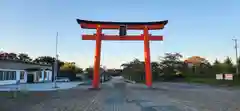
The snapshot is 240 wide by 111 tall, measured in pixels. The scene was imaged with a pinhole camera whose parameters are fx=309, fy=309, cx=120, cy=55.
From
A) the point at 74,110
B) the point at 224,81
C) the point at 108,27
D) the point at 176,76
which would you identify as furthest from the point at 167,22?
the point at 176,76

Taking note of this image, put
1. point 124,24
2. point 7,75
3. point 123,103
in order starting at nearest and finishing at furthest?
point 123,103
point 124,24
point 7,75

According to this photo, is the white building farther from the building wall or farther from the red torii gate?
the red torii gate

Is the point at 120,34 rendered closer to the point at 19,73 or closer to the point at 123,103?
the point at 123,103

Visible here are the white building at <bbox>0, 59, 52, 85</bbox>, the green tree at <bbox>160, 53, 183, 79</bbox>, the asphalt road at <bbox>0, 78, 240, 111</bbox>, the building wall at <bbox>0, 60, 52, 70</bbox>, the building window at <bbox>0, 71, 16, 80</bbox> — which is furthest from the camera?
the green tree at <bbox>160, 53, 183, 79</bbox>

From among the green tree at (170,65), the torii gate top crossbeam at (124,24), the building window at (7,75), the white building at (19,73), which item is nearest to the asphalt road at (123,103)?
the torii gate top crossbeam at (124,24)

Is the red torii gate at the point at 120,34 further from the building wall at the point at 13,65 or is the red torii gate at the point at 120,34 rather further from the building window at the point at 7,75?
the building wall at the point at 13,65

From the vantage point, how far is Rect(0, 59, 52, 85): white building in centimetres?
4348

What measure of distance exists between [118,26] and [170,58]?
176 feet

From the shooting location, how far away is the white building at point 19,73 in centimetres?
4348

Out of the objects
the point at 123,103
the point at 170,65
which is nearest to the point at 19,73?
the point at 123,103

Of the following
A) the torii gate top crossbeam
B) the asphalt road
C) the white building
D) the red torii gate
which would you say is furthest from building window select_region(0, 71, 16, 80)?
the asphalt road

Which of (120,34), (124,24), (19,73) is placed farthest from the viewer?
(19,73)

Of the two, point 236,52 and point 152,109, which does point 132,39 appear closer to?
point 152,109

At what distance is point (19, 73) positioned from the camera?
5134 centimetres
